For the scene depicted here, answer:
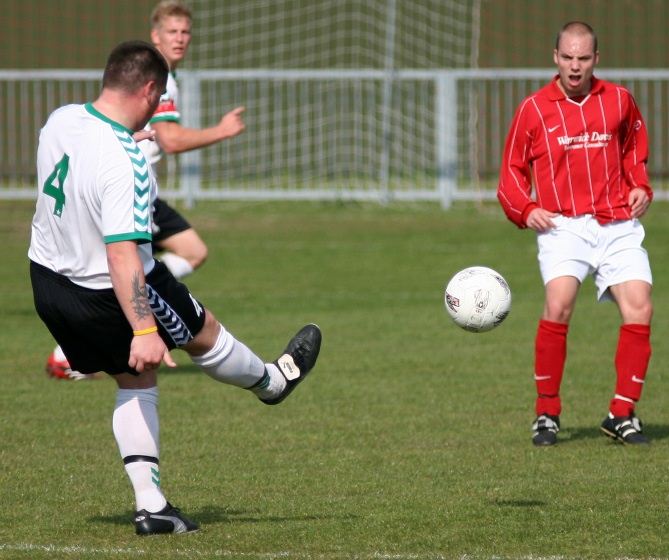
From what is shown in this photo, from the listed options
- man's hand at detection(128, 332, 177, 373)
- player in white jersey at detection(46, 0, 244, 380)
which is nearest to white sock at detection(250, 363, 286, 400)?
man's hand at detection(128, 332, 177, 373)

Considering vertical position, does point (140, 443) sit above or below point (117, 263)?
below

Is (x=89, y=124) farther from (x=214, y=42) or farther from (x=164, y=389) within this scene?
(x=214, y=42)

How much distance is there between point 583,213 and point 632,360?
0.80m

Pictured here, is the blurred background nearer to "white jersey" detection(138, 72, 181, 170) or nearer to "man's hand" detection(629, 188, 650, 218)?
"white jersey" detection(138, 72, 181, 170)

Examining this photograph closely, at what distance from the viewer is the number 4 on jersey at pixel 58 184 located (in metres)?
4.30

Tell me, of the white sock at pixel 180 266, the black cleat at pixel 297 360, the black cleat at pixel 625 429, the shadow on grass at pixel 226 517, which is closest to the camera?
the shadow on grass at pixel 226 517

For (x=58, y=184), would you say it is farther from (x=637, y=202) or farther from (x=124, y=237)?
(x=637, y=202)

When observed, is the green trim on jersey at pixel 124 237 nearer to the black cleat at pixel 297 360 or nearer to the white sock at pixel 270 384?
the white sock at pixel 270 384

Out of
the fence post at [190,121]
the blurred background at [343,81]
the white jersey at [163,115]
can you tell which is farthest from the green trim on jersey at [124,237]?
the blurred background at [343,81]

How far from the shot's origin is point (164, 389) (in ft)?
25.2

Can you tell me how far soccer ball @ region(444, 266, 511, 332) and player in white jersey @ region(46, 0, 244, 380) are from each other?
2.84 m

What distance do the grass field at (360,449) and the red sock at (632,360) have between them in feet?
0.95

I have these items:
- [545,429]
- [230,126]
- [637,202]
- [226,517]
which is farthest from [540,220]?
[226,517]

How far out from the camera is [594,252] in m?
6.35
